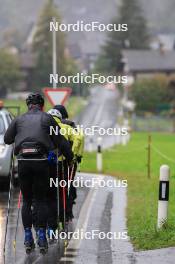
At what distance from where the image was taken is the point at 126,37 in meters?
98.4

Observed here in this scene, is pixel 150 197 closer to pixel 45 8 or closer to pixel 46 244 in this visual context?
pixel 46 244

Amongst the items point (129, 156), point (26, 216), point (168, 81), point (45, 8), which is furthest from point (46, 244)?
point (45, 8)

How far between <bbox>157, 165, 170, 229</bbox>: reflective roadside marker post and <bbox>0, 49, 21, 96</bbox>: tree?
254 feet

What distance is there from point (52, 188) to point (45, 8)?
93542mm

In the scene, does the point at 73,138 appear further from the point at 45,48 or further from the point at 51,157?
the point at 45,48

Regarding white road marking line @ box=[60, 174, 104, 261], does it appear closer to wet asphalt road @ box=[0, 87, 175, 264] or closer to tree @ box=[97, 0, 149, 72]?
wet asphalt road @ box=[0, 87, 175, 264]

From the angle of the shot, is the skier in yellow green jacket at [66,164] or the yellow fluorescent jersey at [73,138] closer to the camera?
the skier in yellow green jacket at [66,164]

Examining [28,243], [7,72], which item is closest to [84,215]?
[28,243]

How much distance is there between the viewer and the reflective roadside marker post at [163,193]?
8875mm

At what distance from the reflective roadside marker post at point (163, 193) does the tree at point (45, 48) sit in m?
77.4

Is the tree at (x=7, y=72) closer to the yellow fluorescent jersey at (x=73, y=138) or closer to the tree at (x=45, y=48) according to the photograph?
the tree at (x=45, y=48)

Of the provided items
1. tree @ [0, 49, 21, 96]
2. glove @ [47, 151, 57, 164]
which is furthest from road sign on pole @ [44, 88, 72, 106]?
tree @ [0, 49, 21, 96]

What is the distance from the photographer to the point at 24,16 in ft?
641

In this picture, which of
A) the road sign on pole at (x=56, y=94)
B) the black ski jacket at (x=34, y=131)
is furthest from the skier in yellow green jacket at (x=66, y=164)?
the road sign on pole at (x=56, y=94)
